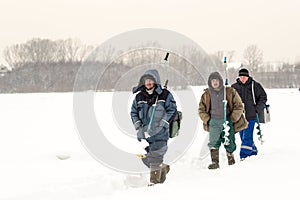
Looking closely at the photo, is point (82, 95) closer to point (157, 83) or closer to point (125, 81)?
point (125, 81)

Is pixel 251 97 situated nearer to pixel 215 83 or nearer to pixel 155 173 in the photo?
pixel 215 83

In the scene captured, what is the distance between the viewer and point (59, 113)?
1736 cm

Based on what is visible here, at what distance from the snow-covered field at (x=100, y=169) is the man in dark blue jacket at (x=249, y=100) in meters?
0.55

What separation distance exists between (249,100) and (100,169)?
373 cm

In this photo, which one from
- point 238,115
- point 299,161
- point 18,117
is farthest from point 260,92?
point 18,117

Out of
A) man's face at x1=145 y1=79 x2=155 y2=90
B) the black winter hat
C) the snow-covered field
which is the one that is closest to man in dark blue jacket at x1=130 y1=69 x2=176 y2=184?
man's face at x1=145 y1=79 x2=155 y2=90

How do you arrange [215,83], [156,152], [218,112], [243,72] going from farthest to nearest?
1. [243,72]
2. [218,112]
3. [215,83]
4. [156,152]

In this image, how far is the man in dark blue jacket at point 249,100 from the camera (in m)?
7.26

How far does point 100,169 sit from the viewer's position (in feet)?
27.5

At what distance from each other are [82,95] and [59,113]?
7.33 meters

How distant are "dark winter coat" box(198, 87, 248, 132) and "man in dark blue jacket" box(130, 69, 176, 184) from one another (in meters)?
0.79

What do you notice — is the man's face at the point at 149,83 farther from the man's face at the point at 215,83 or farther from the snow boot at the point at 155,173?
the snow boot at the point at 155,173

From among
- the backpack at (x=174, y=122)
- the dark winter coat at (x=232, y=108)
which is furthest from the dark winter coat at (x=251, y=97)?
the backpack at (x=174, y=122)

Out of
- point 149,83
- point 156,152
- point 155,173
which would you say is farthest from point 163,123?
point 155,173
